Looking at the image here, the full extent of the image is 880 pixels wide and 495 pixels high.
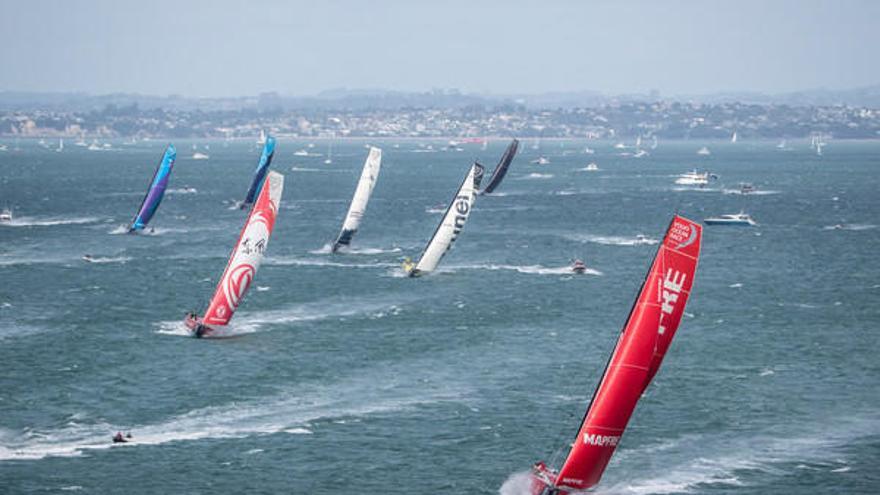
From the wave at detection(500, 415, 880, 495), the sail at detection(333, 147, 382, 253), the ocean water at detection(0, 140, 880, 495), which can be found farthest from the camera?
the sail at detection(333, 147, 382, 253)

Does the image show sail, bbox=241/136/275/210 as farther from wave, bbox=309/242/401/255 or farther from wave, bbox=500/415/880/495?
wave, bbox=500/415/880/495

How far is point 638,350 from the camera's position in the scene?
153 feet

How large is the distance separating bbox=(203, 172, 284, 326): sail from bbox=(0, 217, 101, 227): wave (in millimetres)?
81595

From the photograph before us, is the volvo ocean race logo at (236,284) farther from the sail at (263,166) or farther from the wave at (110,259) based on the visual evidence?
the sail at (263,166)

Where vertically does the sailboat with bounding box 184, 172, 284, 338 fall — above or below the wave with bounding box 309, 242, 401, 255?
above

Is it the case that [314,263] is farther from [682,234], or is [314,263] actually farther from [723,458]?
[682,234]

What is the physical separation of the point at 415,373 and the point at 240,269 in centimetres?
1802

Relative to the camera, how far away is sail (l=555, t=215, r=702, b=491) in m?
45.9

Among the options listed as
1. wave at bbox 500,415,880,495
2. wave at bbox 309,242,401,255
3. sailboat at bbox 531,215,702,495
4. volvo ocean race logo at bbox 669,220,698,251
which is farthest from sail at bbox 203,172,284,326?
volvo ocean race logo at bbox 669,220,698,251

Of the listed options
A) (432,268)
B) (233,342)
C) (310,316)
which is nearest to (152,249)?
(432,268)

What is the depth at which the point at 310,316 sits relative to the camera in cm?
9150

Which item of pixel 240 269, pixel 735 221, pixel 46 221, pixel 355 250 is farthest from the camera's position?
pixel 46 221

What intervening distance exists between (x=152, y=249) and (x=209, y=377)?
64518 millimetres

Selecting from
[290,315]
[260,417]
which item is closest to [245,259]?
[290,315]
